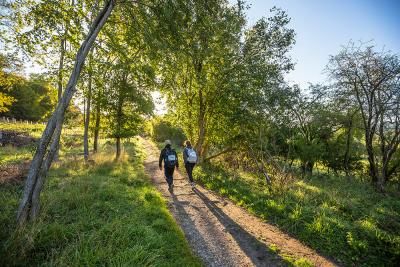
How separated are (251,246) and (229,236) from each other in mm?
666

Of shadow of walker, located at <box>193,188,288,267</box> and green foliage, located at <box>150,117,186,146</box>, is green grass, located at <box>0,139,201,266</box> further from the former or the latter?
green foliage, located at <box>150,117,186,146</box>

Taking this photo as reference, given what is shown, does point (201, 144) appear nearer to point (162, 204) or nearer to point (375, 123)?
point (162, 204)

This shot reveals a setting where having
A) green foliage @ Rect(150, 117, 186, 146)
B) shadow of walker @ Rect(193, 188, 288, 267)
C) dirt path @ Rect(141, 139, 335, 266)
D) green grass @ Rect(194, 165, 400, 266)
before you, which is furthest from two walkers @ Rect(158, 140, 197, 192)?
green foliage @ Rect(150, 117, 186, 146)

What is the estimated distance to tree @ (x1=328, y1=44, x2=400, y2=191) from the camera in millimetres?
15320

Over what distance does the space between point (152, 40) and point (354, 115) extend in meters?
19.5

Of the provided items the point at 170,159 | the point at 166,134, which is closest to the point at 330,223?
the point at 170,159

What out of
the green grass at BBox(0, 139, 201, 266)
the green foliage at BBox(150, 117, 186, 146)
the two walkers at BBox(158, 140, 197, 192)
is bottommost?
the green grass at BBox(0, 139, 201, 266)

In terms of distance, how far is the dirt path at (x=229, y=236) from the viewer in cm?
527

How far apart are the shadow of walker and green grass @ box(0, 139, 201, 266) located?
4.86ft

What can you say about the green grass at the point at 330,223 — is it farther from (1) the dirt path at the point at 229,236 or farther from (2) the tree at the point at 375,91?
(2) the tree at the point at 375,91

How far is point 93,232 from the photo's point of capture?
488 cm

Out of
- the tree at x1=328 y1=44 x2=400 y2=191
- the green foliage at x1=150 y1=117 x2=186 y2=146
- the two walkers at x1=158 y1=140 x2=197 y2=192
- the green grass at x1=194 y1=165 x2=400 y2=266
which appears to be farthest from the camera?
the green foliage at x1=150 y1=117 x2=186 y2=146

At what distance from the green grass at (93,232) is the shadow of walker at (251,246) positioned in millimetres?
1482

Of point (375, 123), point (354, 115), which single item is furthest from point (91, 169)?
point (354, 115)
